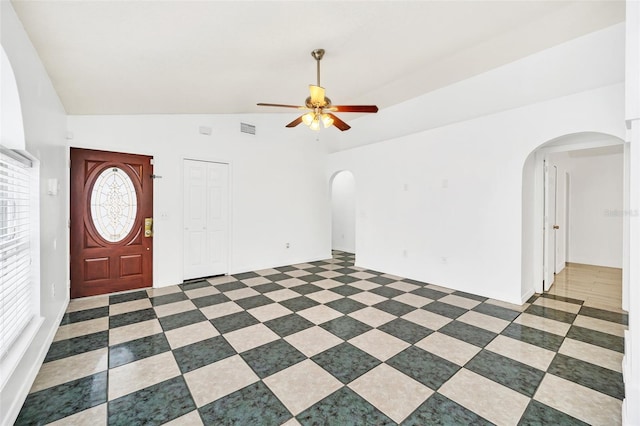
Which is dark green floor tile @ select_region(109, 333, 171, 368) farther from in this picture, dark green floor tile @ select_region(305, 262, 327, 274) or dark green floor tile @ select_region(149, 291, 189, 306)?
dark green floor tile @ select_region(305, 262, 327, 274)

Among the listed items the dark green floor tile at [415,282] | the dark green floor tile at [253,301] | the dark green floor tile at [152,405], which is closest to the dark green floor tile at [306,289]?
the dark green floor tile at [253,301]

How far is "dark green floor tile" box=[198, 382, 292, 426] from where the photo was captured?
1.73m

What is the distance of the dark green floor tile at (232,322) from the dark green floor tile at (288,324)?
0.22m

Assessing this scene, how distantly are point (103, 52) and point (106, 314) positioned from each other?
9.63 ft

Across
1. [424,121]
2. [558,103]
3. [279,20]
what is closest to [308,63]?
[279,20]

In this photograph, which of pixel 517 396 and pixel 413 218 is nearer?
pixel 517 396

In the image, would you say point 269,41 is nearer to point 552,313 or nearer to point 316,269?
point 316,269

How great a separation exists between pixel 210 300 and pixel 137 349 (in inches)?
52.2

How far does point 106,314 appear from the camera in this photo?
338 cm

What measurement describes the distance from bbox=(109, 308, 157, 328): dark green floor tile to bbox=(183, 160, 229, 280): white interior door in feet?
4.39

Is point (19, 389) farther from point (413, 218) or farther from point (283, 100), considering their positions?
point (413, 218)

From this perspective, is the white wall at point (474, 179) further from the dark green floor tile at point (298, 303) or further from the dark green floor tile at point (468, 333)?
the dark green floor tile at point (298, 303)

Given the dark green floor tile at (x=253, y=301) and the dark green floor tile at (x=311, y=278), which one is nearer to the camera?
the dark green floor tile at (x=253, y=301)

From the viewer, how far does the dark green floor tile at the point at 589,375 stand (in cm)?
205
